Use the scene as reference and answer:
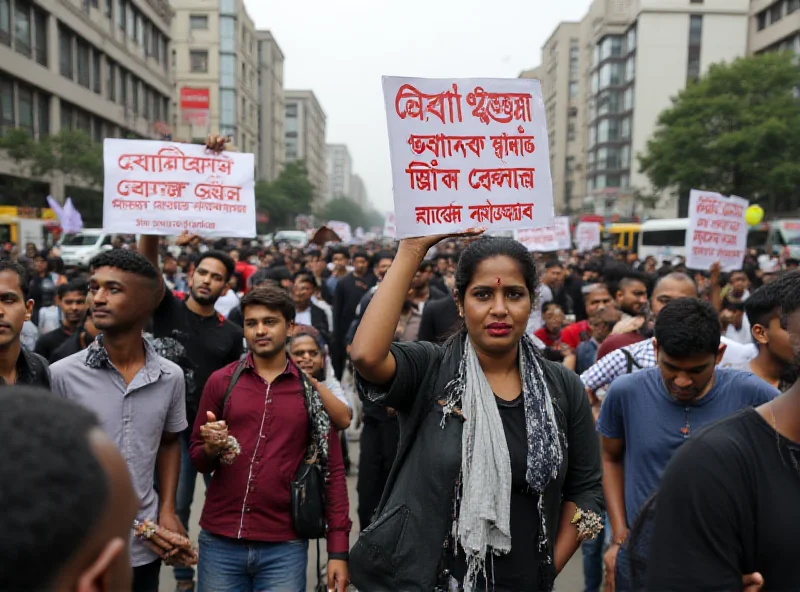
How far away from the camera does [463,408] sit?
2133 millimetres

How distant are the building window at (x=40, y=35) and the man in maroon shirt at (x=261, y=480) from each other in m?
33.5

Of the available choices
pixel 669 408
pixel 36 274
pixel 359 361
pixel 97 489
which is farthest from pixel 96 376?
pixel 36 274

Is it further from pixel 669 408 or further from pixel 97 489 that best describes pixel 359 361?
pixel 669 408

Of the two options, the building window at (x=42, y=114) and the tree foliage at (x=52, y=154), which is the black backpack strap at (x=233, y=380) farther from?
the building window at (x=42, y=114)

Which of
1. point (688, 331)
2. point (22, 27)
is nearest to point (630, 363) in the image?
point (688, 331)

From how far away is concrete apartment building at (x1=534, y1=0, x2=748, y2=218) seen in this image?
191 feet

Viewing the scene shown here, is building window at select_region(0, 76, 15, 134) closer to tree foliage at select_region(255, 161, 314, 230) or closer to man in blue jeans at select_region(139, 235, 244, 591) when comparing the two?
tree foliage at select_region(255, 161, 314, 230)

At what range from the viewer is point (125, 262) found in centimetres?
301

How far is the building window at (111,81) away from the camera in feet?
129

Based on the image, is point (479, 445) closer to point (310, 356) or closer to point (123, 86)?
point (310, 356)

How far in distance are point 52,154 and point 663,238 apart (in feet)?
90.3

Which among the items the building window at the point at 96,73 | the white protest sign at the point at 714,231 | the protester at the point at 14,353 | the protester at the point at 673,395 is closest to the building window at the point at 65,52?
the building window at the point at 96,73

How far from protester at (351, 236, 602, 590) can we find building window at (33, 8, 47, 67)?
34.5 m

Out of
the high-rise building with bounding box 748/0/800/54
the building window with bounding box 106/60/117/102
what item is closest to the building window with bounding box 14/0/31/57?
the building window with bounding box 106/60/117/102
